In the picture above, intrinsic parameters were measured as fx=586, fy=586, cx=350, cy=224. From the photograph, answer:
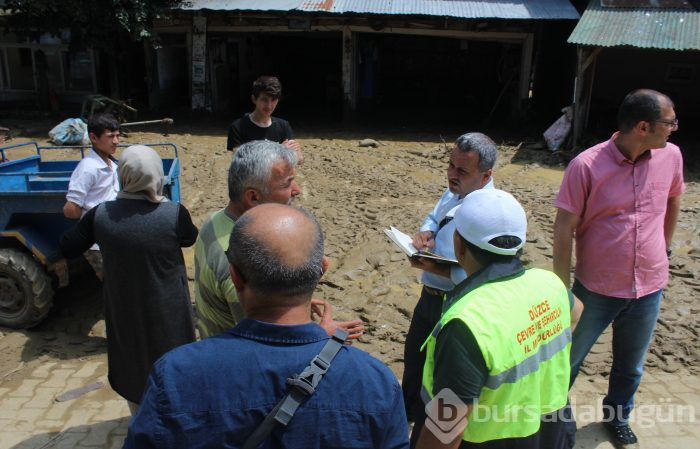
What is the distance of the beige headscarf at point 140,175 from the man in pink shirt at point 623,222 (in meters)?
2.10

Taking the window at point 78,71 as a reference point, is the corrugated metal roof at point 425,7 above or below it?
above

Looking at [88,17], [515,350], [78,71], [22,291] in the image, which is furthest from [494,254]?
[78,71]

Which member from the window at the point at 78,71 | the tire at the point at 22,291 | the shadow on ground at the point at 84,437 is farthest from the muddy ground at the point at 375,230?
the window at the point at 78,71

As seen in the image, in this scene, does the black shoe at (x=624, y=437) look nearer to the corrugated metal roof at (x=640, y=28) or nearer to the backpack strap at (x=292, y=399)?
the backpack strap at (x=292, y=399)

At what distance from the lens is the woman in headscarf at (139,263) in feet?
9.53

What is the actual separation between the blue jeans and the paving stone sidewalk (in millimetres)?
554

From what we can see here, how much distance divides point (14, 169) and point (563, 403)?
546 centimetres

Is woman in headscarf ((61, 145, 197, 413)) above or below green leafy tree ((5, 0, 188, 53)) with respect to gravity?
below

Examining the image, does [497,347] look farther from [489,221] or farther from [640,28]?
[640,28]

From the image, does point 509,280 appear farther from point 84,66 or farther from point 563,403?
point 84,66

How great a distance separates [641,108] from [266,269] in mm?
2323

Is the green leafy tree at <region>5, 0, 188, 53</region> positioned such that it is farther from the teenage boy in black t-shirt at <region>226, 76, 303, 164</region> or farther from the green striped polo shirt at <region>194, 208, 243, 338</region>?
the green striped polo shirt at <region>194, 208, 243, 338</region>

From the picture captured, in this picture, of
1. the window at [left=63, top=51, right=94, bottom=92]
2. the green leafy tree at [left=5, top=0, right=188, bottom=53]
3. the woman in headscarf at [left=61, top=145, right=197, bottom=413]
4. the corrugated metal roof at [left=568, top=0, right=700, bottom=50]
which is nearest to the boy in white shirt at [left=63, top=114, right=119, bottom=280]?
the woman in headscarf at [left=61, top=145, right=197, bottom=413]

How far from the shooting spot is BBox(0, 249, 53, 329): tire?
445 cm
